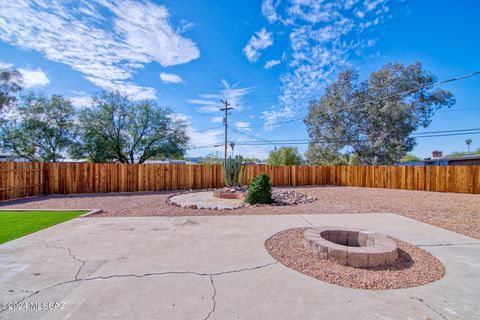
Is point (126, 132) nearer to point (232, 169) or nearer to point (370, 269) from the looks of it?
point (232, 169)

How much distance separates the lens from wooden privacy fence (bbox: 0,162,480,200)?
910cm

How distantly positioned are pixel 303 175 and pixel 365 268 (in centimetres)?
1245

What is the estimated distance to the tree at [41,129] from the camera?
14.4m

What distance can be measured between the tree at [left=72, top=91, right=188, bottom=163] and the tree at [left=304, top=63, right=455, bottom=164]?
13.7m

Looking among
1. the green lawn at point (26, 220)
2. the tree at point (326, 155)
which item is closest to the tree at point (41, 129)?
the green lawn at point (26, 220)

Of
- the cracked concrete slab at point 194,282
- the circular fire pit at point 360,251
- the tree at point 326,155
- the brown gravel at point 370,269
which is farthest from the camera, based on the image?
the tree at point 326,155

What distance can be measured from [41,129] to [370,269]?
64.4ft

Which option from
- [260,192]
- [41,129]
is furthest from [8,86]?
[260,192]

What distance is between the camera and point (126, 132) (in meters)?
17.0

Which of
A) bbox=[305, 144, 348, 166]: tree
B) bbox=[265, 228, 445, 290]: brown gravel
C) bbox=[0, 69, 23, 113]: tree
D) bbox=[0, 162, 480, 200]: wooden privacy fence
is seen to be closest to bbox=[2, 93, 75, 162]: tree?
bbox=[0, 69, 23, 113]: tree

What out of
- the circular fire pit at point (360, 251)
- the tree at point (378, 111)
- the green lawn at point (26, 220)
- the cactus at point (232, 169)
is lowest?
the green lawn at point (26, 220)

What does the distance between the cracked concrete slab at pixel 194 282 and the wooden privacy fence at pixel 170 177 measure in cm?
699

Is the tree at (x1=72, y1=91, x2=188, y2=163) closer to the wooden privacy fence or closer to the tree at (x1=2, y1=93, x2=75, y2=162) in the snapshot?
the tree at (x1=2, y1=93, x2=75, y2=162)

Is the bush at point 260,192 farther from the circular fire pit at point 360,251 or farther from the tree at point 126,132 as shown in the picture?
the tree at point 126,132
